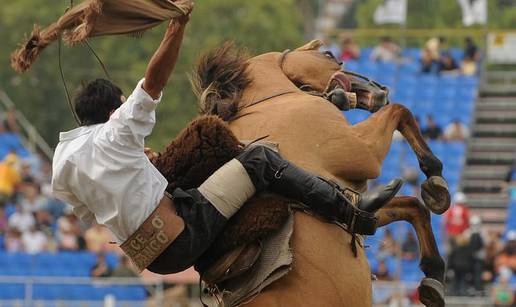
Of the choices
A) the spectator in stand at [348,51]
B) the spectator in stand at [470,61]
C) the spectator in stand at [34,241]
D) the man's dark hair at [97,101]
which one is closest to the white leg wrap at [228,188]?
the man's dark hair at [97,101]

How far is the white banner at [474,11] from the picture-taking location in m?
20.1

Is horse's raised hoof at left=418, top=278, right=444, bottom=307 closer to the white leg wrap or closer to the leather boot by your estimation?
the leather boot

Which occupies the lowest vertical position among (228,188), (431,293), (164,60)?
(431,293)

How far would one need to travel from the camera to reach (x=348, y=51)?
22781 millimetres

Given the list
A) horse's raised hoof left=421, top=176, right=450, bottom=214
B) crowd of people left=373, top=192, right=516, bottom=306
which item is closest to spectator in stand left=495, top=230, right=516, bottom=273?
crowd of people left=373, top=192, right=516, bottom=306

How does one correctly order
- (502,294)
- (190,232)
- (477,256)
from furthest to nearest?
(477,256) → (502,294) → (190,232)

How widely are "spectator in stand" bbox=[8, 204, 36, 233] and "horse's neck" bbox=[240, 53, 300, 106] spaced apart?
10.8 metres

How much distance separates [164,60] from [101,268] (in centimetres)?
1034

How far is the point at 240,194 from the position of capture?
6.44 m

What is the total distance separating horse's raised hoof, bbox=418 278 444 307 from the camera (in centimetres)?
722

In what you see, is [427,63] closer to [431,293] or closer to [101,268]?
[101,268]

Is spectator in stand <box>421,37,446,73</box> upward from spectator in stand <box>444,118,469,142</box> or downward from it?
upward

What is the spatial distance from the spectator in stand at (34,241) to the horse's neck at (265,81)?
33.2ft

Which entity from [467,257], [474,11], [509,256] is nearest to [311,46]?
[467,257]
